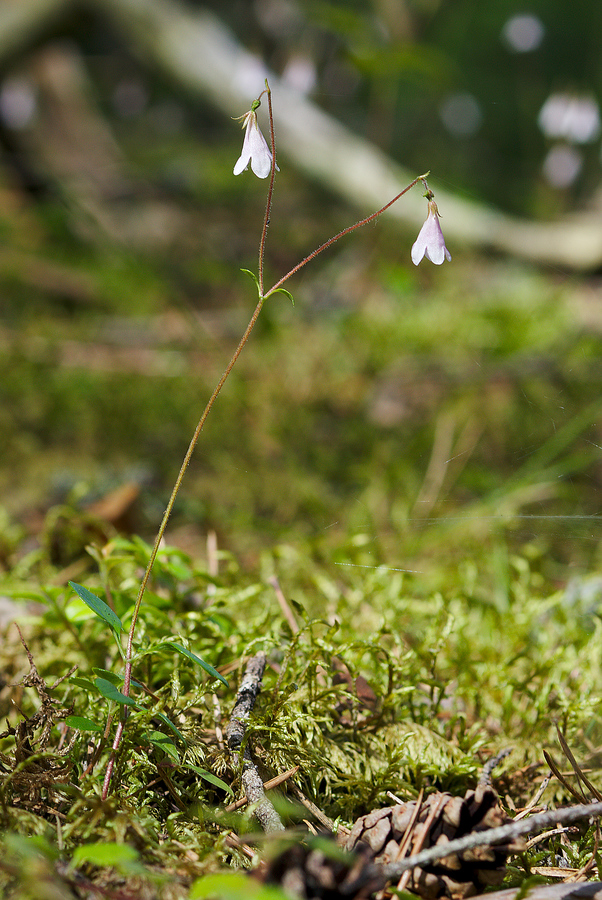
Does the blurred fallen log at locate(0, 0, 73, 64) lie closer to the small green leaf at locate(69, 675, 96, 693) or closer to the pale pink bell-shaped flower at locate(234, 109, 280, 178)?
the pale pink bell-shaped flower at locate(234, 109, 280, 178)

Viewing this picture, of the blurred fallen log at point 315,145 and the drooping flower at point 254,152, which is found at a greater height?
the blurred fallen log at point 315,145

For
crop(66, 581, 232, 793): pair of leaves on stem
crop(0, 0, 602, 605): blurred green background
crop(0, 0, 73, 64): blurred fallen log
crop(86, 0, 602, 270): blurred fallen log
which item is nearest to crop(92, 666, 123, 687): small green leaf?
crop(66, 581, 232, 793): pair of leaves on stem

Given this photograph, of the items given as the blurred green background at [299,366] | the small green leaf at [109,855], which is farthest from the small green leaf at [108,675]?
the blurred green background at [299,366]

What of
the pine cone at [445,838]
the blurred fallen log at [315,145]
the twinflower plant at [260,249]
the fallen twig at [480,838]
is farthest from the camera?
the blurred fallen log at [315,145]

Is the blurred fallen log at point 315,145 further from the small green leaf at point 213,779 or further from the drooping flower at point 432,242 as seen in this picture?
the small green leaf at point 213,779

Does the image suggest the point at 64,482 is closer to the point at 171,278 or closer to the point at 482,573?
the point at 482,573
